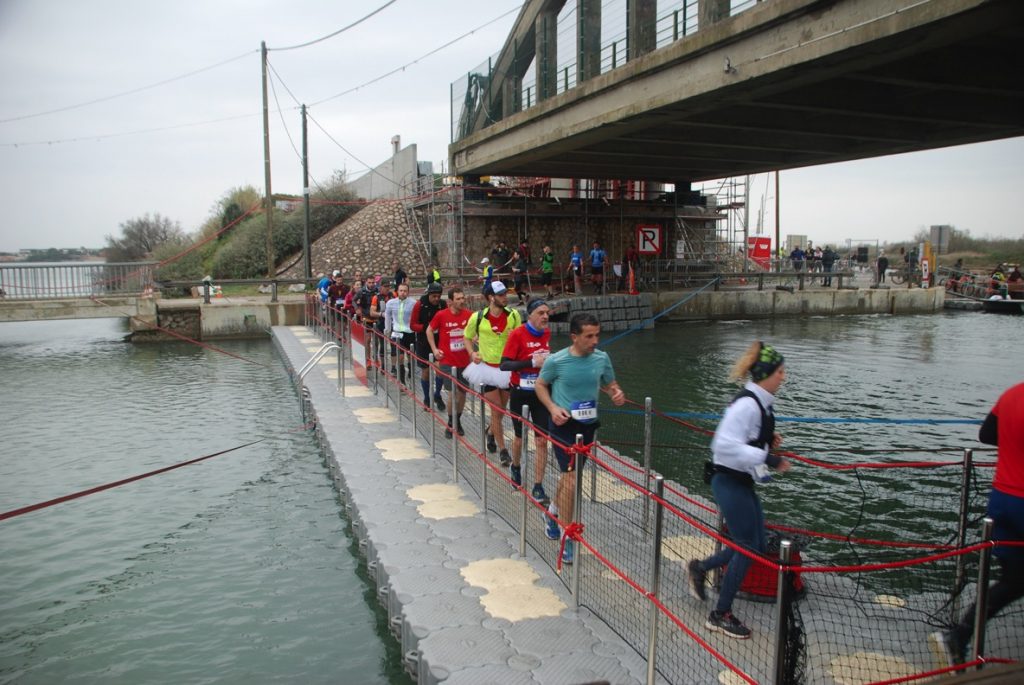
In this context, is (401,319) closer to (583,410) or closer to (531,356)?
(531,356)

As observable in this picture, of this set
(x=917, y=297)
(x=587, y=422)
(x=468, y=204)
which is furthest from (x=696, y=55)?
(x=917, y=297)

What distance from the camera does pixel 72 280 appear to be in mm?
24984

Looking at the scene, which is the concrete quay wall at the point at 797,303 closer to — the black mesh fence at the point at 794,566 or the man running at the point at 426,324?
the man running at the point at 426,324

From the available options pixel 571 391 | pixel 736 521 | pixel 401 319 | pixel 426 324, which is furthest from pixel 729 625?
pixel 401 319

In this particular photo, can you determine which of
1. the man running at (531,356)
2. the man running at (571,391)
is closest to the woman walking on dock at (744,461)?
the man running at (571,391)

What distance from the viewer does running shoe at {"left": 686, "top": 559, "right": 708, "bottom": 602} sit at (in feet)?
16.6

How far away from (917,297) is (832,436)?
27257mm

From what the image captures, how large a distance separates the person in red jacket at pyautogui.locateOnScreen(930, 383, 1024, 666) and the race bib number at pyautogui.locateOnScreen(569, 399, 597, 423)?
2622mm

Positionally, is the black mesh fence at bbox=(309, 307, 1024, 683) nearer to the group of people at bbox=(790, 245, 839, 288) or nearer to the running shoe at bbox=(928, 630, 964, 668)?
the running shoe at bbox=(928, 630, 964, 668)

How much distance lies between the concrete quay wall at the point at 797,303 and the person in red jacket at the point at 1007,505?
26287 mm

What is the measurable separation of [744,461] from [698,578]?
1.09m

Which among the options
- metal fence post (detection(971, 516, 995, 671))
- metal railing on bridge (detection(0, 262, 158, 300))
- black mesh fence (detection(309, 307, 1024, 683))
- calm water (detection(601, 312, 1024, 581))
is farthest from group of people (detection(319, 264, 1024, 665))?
metal railing on bridge (detection(0, 262, 158, 300))

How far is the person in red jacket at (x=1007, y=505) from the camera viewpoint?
4242 millimetres

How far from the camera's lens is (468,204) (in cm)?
3194
